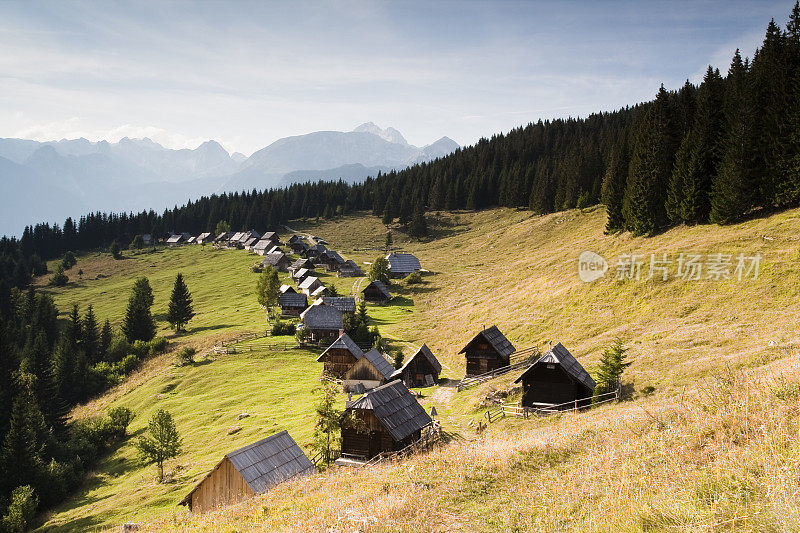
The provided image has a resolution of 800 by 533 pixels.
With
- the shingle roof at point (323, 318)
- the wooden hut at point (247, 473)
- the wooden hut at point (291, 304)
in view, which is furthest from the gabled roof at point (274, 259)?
the wooden hut at point (247, 473)

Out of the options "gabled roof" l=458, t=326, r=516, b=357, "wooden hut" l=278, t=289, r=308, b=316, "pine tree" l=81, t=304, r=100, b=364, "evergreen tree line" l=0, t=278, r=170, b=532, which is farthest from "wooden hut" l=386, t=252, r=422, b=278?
"pine tree" l=81, t=304, r=100, b=364

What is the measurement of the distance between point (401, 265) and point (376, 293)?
1369 centimetres

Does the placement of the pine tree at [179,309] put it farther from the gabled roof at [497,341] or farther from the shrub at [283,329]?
the gabled roof at [497,341]

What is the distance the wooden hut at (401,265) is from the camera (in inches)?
3755

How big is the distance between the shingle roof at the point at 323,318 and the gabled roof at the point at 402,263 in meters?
29.3

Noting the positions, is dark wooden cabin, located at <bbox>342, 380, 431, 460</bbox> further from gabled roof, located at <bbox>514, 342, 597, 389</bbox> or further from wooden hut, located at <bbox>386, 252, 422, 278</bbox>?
wooden hut, located at <bbox>386, 252, 422, 278</bbox>

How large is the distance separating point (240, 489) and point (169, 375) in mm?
40226

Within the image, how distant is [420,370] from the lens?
48281mm

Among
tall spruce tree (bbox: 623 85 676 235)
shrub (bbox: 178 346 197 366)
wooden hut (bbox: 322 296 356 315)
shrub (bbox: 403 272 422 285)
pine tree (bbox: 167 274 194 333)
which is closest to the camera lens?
tall spruce tree (bbox: 623 85 676 235)

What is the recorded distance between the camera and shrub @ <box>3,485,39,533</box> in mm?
35781

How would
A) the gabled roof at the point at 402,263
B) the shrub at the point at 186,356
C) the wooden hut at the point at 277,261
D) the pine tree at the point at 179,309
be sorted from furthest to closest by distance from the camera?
the wooden hut at the point at 277,261 → the gabled roof at the point at 402,263 → the pine tree at the point at 179,309 → the shrub at the point at 186,356

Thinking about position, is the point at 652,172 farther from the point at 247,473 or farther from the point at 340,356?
the point at 247,473

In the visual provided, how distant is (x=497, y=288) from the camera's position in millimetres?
72688

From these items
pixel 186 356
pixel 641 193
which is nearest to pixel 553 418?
pixel 641 193
